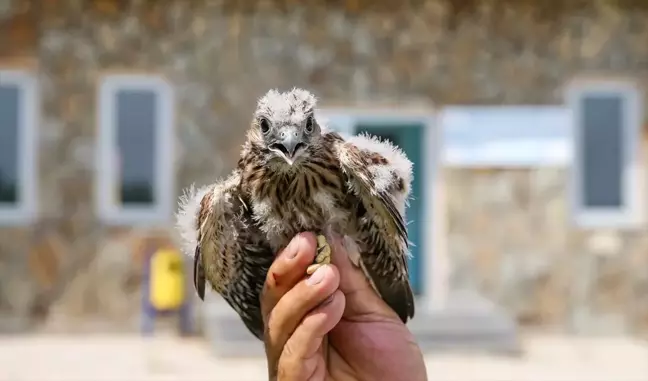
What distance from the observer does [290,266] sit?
5.97 ft

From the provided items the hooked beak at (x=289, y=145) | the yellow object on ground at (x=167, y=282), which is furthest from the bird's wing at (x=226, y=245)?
the yellow object on ground at (x=167, y=282)

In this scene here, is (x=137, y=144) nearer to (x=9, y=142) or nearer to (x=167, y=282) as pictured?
(x=9, y=142)

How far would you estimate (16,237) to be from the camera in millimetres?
6086

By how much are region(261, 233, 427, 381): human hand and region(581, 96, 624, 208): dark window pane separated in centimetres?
502

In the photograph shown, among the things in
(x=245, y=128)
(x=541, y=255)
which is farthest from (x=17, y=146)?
(x=541, y=255)

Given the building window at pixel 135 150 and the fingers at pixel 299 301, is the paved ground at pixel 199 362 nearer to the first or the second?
the building window at pixel 135 150

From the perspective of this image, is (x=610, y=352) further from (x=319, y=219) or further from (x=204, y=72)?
(x=319, y=219)

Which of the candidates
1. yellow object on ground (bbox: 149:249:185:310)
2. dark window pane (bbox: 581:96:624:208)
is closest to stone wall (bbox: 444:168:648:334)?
dark window pane (bbox: 581:96:624:208)

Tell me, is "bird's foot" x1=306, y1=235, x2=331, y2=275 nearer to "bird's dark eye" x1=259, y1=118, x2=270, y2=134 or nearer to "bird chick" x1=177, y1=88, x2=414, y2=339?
"bird chick" x1=177, y1=88, x2=414, y2=339

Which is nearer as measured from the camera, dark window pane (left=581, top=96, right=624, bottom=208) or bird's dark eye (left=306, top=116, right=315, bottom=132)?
bird's dark eye (left=306, top=116, right=315, bottom=132)

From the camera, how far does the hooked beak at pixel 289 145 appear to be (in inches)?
68.2

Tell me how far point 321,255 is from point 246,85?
443 centimetres

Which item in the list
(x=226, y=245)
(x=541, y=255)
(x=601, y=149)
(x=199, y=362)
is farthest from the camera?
(x=601, y=149)

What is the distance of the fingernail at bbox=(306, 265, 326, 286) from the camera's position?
1.79m
